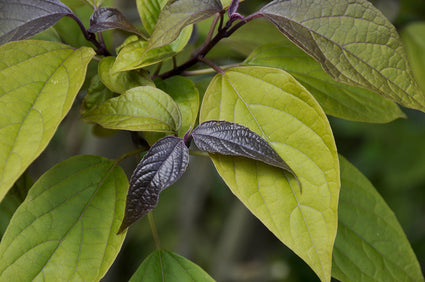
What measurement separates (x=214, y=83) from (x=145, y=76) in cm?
8

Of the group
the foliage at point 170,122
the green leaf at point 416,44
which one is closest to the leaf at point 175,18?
the foliage at point 170,122

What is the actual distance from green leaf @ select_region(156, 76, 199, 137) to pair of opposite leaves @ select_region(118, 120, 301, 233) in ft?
0.21

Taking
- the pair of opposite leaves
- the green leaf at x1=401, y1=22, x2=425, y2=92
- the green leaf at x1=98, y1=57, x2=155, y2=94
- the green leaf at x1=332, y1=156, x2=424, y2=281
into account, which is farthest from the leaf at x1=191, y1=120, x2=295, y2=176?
the green leaf at x1=401, y1=22, x2=425, y2=92

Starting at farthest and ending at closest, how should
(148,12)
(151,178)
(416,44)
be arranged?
(416,44), (148,12), (151,178)

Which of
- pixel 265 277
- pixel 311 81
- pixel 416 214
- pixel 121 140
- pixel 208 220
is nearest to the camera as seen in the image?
pixel 311 81

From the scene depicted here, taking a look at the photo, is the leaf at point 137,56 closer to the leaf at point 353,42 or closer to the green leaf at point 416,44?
the leaf at point 353,42

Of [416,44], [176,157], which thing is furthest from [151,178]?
[416,44]

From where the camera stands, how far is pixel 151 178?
1.33 ft

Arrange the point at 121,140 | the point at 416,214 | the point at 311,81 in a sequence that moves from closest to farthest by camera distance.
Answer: the point at 311,81, the point at 121,140, the point at 416,214

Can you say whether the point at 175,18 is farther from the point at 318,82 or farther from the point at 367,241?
the point at 367,241

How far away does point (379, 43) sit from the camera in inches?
18.6

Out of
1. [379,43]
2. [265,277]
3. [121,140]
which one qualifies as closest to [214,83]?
[379,43]

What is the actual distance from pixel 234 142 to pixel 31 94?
0.63 feet

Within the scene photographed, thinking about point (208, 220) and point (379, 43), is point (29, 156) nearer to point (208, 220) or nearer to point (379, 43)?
point (379, 43)
